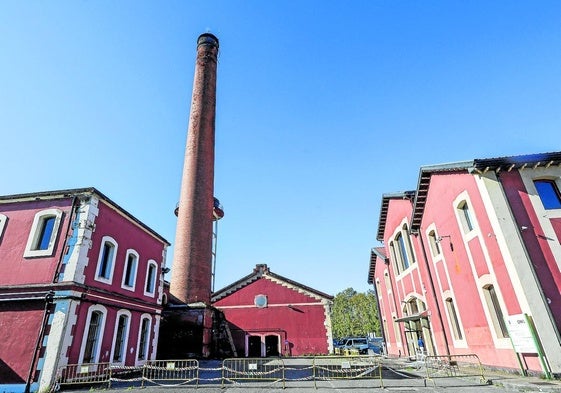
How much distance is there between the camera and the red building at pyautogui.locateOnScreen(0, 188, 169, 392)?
10.8 meters

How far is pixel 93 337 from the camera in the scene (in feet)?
40.8

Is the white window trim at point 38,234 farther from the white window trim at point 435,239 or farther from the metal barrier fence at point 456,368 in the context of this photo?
the white window trim at point 435,239

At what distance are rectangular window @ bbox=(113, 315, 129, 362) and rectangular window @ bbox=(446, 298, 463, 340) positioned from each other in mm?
15230

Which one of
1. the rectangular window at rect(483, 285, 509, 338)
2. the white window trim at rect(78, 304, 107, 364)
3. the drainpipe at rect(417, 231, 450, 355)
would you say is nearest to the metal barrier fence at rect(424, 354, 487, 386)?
the drainpipe at rect(417, 231, 450, 355)

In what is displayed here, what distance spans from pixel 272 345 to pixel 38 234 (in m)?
20.2

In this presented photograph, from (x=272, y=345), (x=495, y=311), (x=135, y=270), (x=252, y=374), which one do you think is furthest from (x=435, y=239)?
(x=272, y=345)

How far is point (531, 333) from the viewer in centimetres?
888

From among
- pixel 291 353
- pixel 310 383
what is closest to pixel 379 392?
pixel 310 383

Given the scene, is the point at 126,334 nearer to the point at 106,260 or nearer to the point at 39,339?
the point at 106,260

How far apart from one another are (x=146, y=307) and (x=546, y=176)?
19.1 metres

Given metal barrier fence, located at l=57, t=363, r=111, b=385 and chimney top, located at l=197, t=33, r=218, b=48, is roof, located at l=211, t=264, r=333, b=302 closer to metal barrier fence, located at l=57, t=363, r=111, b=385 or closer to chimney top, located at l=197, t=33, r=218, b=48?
metal barrier fence, located at l=57, t=363, r=111, b=385

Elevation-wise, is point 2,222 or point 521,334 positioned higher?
point 2,222

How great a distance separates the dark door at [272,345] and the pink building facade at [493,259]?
1374cm

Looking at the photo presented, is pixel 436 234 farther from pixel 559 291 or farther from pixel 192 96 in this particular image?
pixel 192 96
